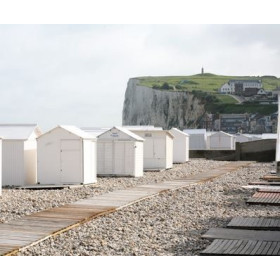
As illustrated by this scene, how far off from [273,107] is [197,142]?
4331cm

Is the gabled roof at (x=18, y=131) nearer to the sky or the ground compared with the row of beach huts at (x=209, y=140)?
nearer to the sky

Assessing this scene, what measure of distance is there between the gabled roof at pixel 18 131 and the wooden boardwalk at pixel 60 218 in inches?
164

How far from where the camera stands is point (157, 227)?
9539mm

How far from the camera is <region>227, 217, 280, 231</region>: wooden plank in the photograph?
9.21 meters

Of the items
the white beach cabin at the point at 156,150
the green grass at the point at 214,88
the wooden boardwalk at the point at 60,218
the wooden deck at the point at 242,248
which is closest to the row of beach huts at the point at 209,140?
the white beach cabin at the point at 156,150

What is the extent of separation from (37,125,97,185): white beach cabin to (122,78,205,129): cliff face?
70274mm

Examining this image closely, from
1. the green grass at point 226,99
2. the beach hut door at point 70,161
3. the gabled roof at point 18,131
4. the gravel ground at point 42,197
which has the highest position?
the green grass at point 226,99

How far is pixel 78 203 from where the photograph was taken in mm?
12594

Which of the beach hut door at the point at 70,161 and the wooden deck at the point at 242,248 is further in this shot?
the beach hut door at the point at 70,161

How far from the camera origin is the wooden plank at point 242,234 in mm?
8211

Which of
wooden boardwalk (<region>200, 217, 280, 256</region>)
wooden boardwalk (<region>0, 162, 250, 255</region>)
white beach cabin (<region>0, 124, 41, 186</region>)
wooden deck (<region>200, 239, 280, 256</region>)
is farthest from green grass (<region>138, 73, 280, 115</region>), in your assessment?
wooden deck (<region>200, 239, 280, 256</region>)

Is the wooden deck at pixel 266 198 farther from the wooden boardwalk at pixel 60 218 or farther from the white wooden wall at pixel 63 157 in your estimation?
the white wooden wall at pixel 63 157

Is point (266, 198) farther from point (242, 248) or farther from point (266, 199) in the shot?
point (242, 248)
